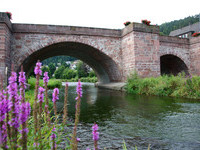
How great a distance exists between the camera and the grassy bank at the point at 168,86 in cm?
739

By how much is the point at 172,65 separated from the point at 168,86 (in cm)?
924

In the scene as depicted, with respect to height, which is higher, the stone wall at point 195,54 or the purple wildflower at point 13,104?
the stone wall at point 195,54

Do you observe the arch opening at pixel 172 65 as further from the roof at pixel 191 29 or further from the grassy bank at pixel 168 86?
the roof at pixel 191 29

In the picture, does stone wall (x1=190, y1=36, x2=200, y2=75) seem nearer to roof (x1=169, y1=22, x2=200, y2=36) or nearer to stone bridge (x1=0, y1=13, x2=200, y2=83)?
stone bridge (x1=0, y1=13, x2=200, y2=83)

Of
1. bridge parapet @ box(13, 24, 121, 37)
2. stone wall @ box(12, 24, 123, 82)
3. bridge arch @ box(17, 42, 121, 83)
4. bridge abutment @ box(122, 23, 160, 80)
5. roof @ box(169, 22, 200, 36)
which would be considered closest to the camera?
stone wall @ box(12, 24, 123, 82)

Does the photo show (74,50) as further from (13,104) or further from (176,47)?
(13,104)

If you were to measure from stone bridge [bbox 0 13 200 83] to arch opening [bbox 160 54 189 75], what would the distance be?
114cm

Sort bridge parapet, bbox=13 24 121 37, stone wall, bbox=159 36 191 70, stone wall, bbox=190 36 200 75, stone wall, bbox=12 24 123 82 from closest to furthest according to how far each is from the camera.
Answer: stone wall, bbox=12 24 123 82 < bridge parapet, bbox=13 24 121 37 < stone wall, bbox=159 36 191 70 < stone wall, bbox=190 36 200 75

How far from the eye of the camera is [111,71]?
1433 cm

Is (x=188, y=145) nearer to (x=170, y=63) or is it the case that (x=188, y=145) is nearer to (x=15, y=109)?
(x=15, y=109)

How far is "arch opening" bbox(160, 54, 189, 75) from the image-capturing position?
50.3 feet

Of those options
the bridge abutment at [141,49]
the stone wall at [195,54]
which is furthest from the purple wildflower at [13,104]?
the stone wall at [195,54]

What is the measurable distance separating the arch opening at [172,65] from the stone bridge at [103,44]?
44.9 inches

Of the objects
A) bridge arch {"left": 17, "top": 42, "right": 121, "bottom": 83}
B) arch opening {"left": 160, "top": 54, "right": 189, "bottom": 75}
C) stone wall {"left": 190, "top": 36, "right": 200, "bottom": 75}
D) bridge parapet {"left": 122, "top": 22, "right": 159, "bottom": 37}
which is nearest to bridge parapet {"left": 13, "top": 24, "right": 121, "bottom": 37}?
bridge arch {"left": 17, "top": 42, "right": 121, "bottom": 83}
